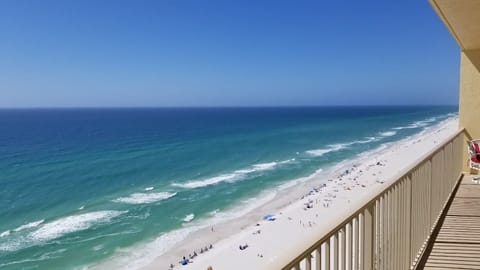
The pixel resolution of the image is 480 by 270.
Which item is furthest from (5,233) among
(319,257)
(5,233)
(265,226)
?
(319,257)

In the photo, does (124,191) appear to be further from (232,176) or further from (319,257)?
(319,257)

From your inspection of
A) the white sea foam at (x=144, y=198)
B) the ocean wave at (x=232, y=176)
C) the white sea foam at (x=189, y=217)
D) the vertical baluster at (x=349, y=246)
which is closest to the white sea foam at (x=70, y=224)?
the white sea foam at (x=144, y=198)

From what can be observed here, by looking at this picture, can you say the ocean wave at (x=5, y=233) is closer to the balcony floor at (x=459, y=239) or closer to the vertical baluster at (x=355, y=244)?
the balcony floor at (x=459, y=239)

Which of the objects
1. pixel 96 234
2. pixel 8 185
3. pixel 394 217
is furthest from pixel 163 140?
pixel 394 217

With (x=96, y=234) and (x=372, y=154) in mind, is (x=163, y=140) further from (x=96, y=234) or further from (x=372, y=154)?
(x=96, y=234)

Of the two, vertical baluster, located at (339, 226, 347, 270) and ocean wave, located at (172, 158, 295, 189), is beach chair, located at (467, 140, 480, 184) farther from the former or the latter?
ocean wave, located at (172, 158, 295, 189)

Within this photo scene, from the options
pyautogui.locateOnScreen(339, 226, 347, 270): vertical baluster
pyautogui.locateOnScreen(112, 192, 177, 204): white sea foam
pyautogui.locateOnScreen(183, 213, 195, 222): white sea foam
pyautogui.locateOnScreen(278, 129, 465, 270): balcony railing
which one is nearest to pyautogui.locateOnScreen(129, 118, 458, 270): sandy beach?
pyautogui.locateOnScreen(183, 213, 195, 222): white sea foam

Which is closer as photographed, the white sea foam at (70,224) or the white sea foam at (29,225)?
the white sea foam at (70,224)
